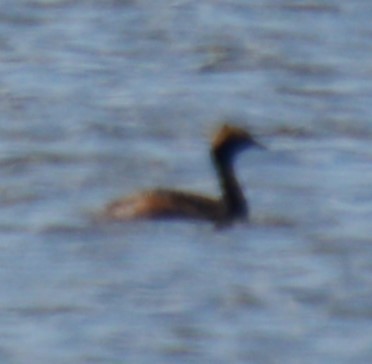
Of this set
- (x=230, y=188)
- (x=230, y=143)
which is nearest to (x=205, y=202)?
(x=230, y=188)

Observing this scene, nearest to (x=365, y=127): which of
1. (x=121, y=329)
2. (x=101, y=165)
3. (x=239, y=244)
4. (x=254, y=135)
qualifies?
(x=254, y=135)

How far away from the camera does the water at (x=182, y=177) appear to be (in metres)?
14.1

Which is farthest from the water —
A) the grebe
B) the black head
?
the black head

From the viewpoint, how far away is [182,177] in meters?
17.8

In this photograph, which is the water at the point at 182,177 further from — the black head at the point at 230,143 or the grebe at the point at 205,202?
the black head at the point at 230,143

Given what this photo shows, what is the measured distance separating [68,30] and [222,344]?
9.55 metres

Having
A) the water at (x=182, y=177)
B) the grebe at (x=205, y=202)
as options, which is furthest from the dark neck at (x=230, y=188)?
the water at (x=182, y=177)

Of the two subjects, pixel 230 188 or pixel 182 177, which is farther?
pixel 182 177

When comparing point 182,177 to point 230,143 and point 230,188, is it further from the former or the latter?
point 230,188

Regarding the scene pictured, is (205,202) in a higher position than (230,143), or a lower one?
lower

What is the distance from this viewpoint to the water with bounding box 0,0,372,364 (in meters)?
14.1

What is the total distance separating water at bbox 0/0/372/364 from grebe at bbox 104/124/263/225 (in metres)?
0.09

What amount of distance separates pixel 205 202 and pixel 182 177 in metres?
1.21

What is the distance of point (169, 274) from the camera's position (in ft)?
50.2
